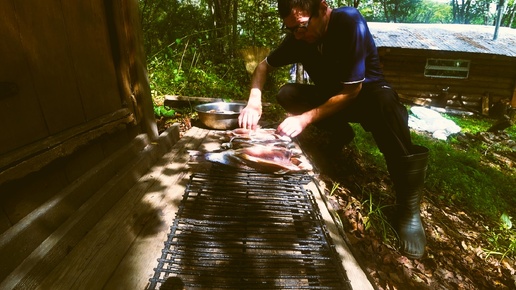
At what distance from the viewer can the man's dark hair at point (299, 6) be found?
2729 mm

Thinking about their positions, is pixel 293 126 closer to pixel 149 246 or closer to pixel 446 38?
pixel 149 246

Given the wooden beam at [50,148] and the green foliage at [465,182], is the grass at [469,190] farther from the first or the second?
the wooden beam at [50,148]

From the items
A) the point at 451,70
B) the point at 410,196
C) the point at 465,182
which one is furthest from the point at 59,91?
the point at 451,70

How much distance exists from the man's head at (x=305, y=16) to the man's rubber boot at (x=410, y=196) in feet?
5.75

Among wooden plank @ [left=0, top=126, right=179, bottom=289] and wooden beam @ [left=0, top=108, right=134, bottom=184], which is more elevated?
wooden beam @ [left=0, top=108, right=134, bottom=184]

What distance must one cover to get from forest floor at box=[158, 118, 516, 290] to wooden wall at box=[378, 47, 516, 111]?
45.4 feet

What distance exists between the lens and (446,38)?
54.3ft

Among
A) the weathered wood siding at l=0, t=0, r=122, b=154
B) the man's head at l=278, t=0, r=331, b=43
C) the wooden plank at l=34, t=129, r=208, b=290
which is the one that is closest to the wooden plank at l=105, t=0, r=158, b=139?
the weathered wood siding at l=0, t=0, r=122, b=154

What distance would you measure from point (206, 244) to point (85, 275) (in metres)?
0.68

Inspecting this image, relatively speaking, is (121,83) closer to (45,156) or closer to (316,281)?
(45,156)

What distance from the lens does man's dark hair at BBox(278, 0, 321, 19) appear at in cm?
273

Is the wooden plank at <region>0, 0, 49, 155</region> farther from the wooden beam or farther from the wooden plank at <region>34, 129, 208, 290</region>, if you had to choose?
the wooden plank at <region>34, 129, 208, 290</region>

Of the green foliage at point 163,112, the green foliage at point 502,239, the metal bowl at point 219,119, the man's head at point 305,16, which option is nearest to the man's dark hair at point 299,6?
the man's head at point 305,16

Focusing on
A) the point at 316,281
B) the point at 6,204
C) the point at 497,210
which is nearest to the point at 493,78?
the point at 497,210
